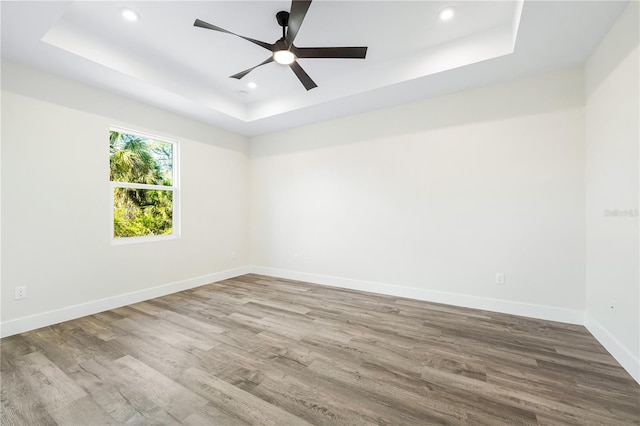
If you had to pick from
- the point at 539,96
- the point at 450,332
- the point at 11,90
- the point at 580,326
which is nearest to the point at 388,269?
the point at 450,332

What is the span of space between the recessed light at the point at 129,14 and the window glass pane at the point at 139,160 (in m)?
1.50

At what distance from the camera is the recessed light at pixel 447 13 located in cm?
238

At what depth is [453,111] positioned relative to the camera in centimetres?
339

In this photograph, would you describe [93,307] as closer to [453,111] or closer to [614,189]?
[453,111]

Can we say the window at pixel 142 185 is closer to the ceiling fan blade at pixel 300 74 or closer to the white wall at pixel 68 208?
the white wall at pixel 68 208

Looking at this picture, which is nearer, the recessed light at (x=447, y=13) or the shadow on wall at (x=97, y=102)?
the recessed light at (x=447, y=13)

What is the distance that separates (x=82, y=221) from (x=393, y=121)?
4.10 metres

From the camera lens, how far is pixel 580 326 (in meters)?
2.70

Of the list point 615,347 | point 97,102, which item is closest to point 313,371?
point 615,347

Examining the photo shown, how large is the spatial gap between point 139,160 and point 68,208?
3.48 feet

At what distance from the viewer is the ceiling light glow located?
2.47 meters

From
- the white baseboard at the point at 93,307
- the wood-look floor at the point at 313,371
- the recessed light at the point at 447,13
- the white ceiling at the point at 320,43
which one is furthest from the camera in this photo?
the white baseboard at the point at 93,307

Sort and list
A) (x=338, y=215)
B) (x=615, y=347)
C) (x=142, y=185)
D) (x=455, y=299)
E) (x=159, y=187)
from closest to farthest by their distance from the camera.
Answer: (x=615, y=347)
(x=455, y=299)
(x=142, y=185)
(x=159, y=187)
(x=338, y=215)

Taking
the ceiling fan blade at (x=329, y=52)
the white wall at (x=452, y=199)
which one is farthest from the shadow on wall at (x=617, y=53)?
the ceiling fan blade at (x=329, y=52)
